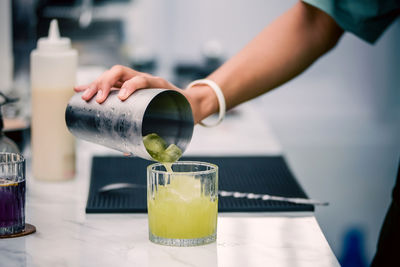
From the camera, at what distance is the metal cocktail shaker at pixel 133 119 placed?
1063mm

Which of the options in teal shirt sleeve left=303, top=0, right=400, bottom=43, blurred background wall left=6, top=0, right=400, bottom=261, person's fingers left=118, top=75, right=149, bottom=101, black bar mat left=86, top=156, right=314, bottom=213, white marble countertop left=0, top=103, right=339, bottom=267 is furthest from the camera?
blurred background wall left=6, top=0, right=400, bottom=261

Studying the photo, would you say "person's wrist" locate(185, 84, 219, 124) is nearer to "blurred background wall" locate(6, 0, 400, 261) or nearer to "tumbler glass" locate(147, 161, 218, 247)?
"tumbler glass" locate(147, 161, 218, 247)

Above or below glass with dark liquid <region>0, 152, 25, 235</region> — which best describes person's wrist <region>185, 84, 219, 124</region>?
above

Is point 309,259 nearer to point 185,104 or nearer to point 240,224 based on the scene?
point 240,224

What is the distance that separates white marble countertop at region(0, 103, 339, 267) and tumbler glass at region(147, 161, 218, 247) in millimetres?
19

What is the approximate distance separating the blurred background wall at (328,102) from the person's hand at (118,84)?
228cm

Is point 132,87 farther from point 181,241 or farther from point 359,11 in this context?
point 359,11

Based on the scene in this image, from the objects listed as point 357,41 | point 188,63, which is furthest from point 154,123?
point 357,41

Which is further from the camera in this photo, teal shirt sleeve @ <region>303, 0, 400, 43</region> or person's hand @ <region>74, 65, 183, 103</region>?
teal shirt sleeve @ <region>303, 0, 400, 43</region>

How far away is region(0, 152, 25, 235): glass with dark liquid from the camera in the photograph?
1055 millimetres

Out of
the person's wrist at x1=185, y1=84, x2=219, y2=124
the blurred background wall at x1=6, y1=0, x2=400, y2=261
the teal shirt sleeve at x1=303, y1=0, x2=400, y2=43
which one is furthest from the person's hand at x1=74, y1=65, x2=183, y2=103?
the blurred background wall at x1=6, y1=0, x2=400, y2=261

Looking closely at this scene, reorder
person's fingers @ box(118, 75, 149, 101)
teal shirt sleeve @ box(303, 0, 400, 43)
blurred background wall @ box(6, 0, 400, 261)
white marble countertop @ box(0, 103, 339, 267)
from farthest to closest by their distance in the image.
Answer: blurred background wall @ box(6, 0, 400, 261)
teal shirt sleeve @ box(303, 0, 400, 43)
person's fingers @ box(118, 75, 149, 101)
white marble countertop @ box(0, 103, 339, 267)

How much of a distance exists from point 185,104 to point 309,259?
14.4 inches

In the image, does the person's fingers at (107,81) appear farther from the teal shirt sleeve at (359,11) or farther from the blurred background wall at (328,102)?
the blurred background wall at (328,102)
